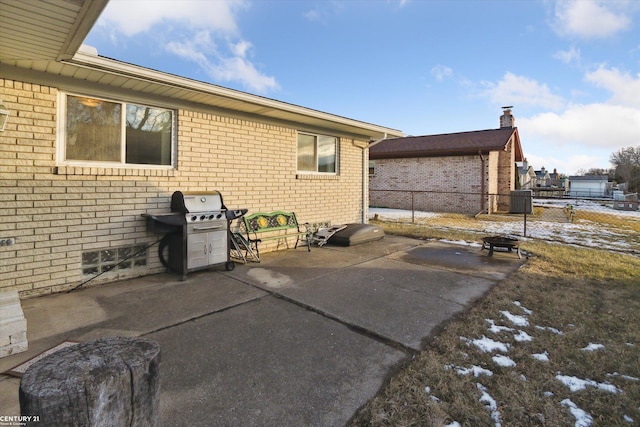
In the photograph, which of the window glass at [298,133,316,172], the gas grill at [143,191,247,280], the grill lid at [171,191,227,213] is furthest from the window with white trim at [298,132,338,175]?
the gas grill at [143,191,247,280]

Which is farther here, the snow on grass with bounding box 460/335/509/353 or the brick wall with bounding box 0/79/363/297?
the brick wall with bounding box 0/79/363/297

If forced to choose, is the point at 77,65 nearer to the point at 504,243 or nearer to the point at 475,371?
the point at 475,371

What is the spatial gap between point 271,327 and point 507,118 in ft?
68.6

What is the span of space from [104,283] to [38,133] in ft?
7.50

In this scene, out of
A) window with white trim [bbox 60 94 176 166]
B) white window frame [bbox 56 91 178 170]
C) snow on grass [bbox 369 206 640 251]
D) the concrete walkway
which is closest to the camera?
the concrete walkway

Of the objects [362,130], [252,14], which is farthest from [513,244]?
[252,14]

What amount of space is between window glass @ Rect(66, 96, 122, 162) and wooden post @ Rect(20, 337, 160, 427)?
449 centimetres

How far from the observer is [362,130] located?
29.0 feet

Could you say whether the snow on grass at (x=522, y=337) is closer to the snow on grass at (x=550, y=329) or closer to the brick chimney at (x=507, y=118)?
the snow on grass at (x=550, y=329)

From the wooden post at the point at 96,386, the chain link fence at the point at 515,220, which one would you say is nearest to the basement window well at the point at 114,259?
the wooden post at the point at 96,386

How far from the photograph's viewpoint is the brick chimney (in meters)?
19.2

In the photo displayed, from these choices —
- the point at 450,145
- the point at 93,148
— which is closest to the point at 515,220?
the point at 450,145

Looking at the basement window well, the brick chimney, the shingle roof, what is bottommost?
the basement window well

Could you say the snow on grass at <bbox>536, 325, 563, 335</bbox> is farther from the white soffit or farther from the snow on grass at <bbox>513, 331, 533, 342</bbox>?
the white soffit
